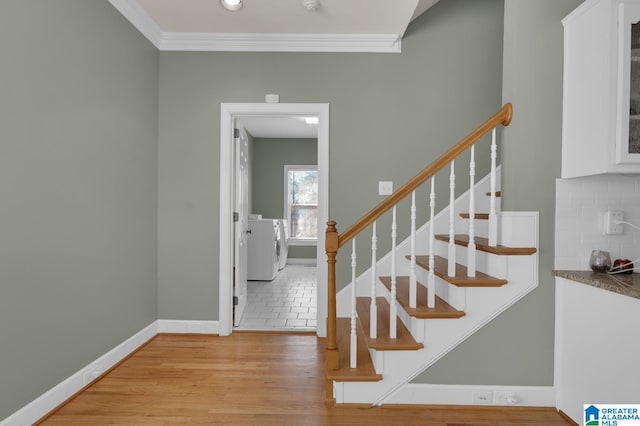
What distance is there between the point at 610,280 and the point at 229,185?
2799 millimetres

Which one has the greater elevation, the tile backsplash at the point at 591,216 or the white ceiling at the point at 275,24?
the white ceiling at the point at 275,24

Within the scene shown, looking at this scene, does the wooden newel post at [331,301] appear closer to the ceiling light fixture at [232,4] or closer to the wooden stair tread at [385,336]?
the wooden stair tread at [385,336]

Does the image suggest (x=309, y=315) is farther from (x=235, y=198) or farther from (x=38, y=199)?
(x=38, y=199)

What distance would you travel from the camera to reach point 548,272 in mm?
2115

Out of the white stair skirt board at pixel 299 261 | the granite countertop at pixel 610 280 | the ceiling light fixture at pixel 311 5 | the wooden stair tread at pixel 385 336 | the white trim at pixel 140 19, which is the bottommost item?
the white stair skirt board at pixel 299 261

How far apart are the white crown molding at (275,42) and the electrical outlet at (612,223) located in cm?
210

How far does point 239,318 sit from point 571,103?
313 centimetres

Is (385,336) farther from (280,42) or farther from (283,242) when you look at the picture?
(283,242)

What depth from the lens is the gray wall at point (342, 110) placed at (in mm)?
3223

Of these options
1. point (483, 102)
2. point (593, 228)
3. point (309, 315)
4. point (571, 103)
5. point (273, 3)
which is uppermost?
point (273, 3)

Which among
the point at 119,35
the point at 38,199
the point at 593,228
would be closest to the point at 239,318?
the point at 38,199

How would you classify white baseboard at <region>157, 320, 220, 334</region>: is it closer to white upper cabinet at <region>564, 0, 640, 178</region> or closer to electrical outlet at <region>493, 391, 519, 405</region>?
electrical outlet at <region>493, 391, 519, 405</region>

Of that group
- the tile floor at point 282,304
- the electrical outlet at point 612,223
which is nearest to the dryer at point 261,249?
the tile floor at point 282,304

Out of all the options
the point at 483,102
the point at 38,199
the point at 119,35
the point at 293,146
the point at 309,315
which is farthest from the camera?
the point at 293,146
